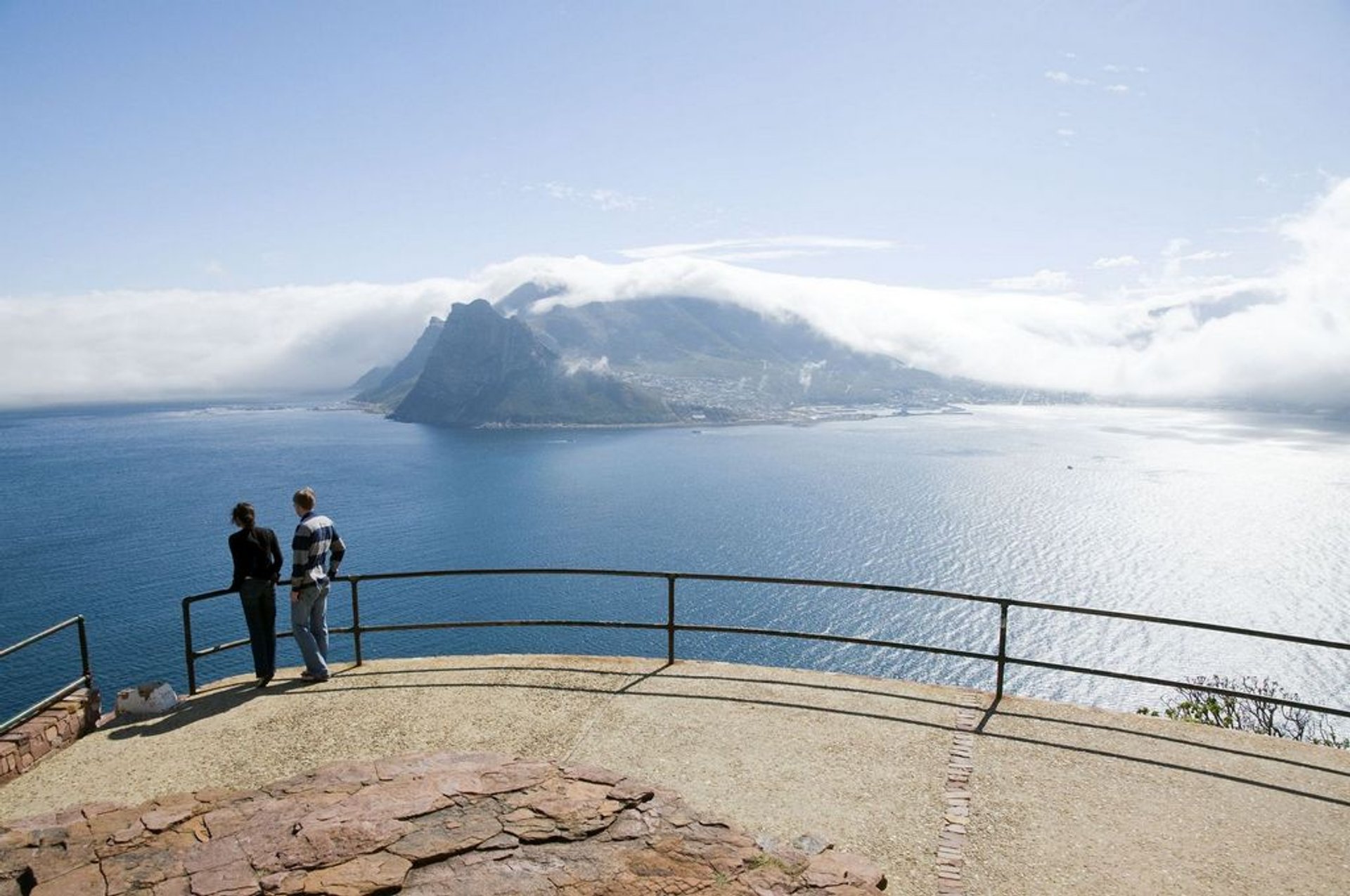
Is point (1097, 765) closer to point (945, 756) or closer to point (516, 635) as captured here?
point (945, 756)

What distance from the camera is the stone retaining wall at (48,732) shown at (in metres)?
6.30

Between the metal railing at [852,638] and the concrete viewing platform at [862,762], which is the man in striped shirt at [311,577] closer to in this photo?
the metal railing at [852,638]

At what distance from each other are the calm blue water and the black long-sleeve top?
38.9 metres

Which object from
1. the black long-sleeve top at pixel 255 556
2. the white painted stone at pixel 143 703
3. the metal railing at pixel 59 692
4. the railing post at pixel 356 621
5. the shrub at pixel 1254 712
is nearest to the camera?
the metal railing at pixel 59 692

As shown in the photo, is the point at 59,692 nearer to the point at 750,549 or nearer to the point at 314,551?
the point at 314,551

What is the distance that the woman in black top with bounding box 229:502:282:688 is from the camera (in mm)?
7684

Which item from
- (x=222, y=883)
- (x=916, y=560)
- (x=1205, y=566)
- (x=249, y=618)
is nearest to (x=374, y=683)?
(x=249, y=618)

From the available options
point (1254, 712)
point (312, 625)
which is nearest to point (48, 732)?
point (312, 625)

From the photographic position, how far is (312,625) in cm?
814

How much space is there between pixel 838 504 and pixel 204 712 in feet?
283

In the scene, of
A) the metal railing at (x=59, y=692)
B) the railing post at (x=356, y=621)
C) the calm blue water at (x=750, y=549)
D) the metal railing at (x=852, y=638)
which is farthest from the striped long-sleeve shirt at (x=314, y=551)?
the calm blue water at (x=750, y=549)

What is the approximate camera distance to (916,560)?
67.6 metres

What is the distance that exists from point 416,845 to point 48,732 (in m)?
4.53

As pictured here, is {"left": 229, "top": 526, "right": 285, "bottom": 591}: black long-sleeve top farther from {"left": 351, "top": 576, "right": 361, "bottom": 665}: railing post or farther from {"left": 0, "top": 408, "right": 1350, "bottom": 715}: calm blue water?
{"left": 0, "top": 408, "right": 1350, "bottom": 715}: calm blue water
